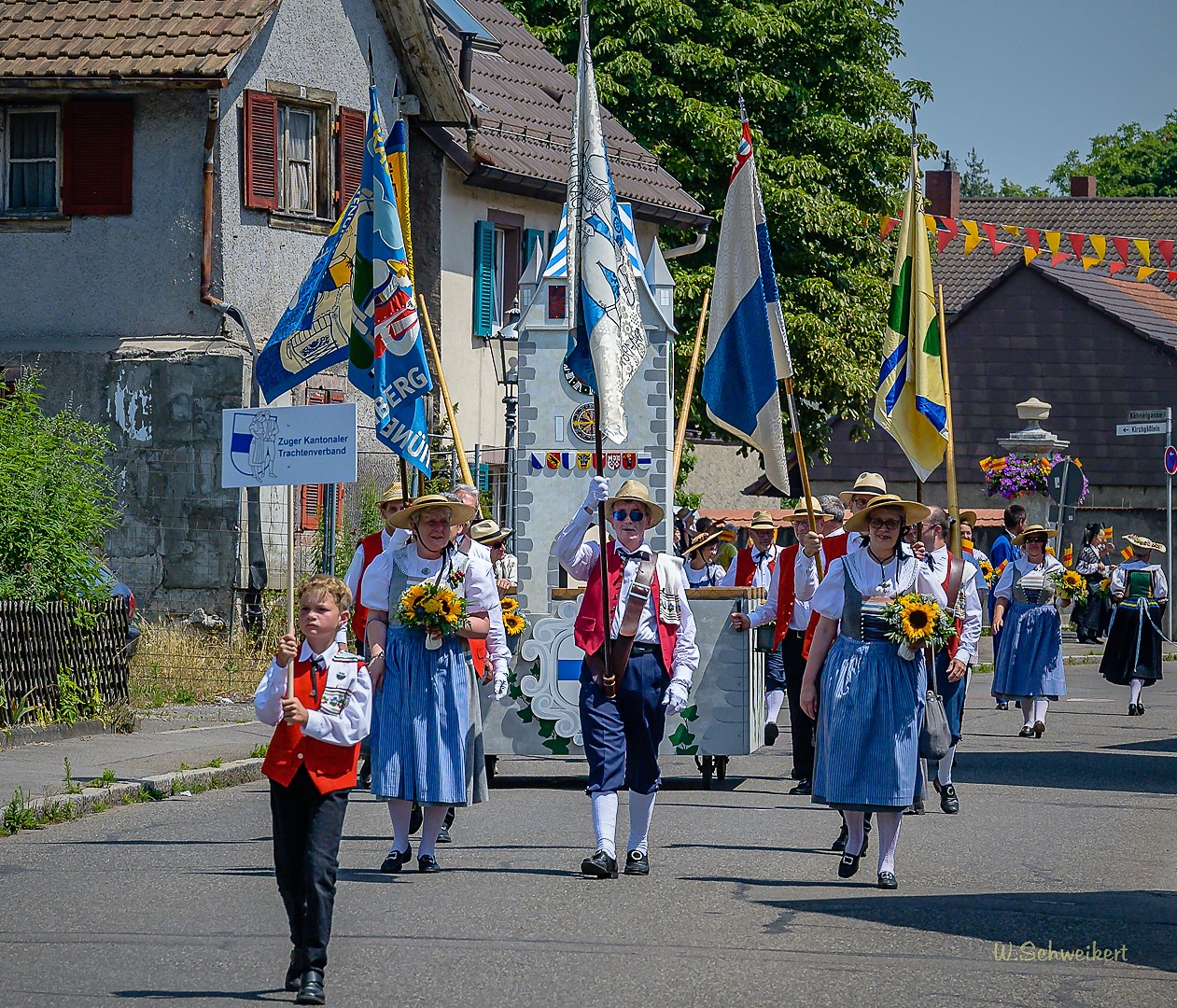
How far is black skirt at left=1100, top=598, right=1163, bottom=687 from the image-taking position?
74.1 ft

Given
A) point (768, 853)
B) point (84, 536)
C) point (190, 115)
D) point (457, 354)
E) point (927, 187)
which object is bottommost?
point (768, 853)

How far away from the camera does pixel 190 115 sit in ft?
78.2

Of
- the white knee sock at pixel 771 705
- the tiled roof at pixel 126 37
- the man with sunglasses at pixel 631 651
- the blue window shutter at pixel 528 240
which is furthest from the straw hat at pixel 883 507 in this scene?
the blue window shutter at pixel 528 240

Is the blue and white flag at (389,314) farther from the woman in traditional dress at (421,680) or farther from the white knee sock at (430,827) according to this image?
the white knee sock at (430,827)

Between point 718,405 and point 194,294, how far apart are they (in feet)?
37.3

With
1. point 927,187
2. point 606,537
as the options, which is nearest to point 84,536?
point 606,537

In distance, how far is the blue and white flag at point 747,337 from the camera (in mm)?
13938

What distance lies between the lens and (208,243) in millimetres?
23781

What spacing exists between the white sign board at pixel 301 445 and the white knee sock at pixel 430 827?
4.22m

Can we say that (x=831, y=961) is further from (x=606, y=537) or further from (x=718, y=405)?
(x=718, y=405)

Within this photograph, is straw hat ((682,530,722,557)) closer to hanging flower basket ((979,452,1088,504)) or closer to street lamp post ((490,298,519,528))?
street lamp post ((490,298,519,528))

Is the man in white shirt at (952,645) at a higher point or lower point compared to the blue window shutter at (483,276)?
lower

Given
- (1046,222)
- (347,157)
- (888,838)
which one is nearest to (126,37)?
(347,157)

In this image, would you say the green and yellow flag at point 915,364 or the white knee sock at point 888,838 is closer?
the white knee sock at point 888,838
